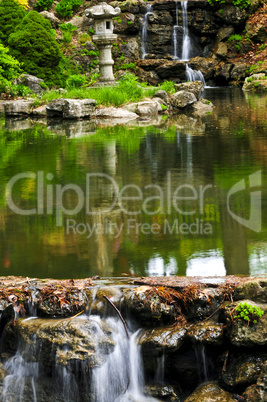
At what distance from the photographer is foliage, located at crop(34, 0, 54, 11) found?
33.3m

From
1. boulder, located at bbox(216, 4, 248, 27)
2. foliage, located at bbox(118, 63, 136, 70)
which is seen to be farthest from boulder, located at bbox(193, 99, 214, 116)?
boulder, located at bbox(216, 4, 248, 27)

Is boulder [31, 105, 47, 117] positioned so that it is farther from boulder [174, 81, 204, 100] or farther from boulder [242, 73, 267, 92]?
boulder [242, 73, 267, 92]

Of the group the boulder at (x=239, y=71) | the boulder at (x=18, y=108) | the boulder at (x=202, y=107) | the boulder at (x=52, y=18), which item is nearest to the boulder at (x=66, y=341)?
the boulder at (x=202, y=107)

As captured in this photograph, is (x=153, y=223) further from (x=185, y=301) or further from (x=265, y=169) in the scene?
(x=265, y=169)

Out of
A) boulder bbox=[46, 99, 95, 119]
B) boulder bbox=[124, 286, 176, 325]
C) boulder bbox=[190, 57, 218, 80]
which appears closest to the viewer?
boulder bbox=[124, 286, 176, 325]

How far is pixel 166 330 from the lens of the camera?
3.95 metres

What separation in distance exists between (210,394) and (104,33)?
19.5 meters

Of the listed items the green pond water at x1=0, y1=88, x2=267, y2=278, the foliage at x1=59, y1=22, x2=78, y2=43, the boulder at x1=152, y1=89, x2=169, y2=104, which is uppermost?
the foliage at x1=59, y1=22, x2=78, y2=43

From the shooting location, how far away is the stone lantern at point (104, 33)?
2083cm

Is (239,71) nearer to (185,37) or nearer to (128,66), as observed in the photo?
(185,37)

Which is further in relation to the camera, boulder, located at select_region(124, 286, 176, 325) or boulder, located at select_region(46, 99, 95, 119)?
boulder, located at select_region(46, 99, 95, 119)

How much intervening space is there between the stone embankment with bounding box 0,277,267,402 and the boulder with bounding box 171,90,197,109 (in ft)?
51.3

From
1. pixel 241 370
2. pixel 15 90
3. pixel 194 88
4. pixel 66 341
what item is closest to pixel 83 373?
pixel 66 341

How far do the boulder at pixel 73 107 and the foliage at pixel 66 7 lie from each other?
16.6m
